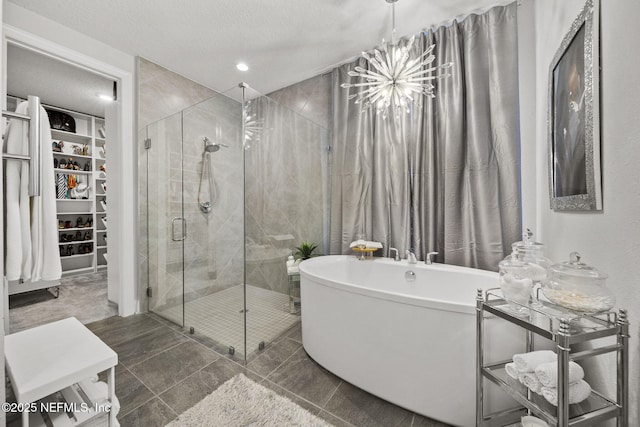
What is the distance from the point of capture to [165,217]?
2592mm

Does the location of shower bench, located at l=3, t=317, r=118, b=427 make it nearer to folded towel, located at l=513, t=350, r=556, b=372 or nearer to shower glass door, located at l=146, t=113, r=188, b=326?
shower glass door, located at l=146, t=113, r=188, b=326

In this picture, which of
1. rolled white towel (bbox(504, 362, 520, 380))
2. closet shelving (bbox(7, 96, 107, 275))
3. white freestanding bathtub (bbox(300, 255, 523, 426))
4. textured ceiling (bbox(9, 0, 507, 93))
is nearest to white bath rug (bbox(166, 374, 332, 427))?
white freestanding bathtub (bbox(300, 255, 523, 426))

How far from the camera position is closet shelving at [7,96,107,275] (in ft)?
13.5

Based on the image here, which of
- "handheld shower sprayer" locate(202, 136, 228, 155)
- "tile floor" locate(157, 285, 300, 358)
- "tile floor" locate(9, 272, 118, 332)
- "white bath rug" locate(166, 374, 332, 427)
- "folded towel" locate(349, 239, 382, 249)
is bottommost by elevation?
"white bath rug" locate(166, 374, 332, 427)

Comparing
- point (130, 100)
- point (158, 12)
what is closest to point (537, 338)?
point (158, 12)

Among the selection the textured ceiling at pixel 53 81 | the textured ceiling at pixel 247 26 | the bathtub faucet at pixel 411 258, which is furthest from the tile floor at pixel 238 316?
the textured ceiling at pixel 53 81

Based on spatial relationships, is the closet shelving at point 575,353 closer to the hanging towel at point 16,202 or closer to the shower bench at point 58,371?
the shower bench at point 58,371

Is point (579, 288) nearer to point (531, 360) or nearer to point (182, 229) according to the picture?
point (531, 360)

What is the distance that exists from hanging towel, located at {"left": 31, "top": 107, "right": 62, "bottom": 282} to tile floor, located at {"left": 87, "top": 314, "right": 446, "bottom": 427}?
2.85 ft

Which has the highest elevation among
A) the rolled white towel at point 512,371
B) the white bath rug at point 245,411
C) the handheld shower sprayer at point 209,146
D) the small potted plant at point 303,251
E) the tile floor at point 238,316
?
the handheld shower sprayer at point 209,146

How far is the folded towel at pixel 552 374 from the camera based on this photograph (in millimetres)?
875

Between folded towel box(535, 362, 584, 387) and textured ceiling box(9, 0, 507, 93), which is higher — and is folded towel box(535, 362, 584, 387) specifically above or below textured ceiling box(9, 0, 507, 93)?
below

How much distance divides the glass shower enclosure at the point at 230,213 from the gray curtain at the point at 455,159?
695mm

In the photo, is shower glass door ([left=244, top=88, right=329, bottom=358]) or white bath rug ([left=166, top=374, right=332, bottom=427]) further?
shower glass door ([left=244, top=88, right=329, bottom=358])
